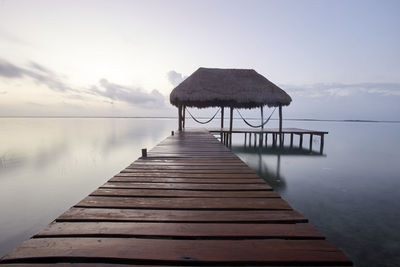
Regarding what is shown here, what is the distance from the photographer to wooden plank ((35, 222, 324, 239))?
137 centimetres

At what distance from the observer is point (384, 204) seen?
16.0 feet

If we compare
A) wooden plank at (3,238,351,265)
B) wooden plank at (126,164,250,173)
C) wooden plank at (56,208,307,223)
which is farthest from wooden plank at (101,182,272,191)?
wooden plank at (3,238,351,265)

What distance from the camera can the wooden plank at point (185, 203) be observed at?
6.02 ft

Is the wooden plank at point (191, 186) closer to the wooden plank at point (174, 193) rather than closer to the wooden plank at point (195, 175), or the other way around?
the wooden plank at point (174, 193)

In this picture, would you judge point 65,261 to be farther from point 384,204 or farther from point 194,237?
point 384,204

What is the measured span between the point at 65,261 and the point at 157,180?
1.54 metres

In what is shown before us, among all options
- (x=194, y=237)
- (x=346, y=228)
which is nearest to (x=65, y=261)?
(x=194, y=237)

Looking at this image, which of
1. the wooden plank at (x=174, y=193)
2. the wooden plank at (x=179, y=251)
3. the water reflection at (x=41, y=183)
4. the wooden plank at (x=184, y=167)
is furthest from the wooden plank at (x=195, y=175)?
the water reflection at (x=41, y=183)

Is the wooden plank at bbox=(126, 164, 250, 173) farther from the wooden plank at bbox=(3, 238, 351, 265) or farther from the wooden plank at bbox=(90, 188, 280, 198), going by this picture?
the wooden plank at bbox=(3, 238, 351, 265)

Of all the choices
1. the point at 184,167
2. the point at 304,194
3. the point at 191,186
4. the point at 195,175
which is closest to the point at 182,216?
the point at 191,186

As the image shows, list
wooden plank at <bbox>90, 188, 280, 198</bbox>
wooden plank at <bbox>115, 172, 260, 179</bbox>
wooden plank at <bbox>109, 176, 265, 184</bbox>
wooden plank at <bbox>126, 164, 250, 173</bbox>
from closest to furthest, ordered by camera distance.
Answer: wooden plank at <bbox>90, 188, 280, 198</bbox> < wooden plank at <bbox>109, 176, 265, 184</bbox> < wooden plank at <bbox>115, 172, 260, 179</bbox> < wooden plank at <bbox>126, 164, 250, 173</bbox>

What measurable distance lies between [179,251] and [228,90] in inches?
353

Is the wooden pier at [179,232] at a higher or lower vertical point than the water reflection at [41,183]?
higher

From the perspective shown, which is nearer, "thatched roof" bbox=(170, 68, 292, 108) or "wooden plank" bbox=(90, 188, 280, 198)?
"wooden plank" bbox=(90, 188, 280, 198)
